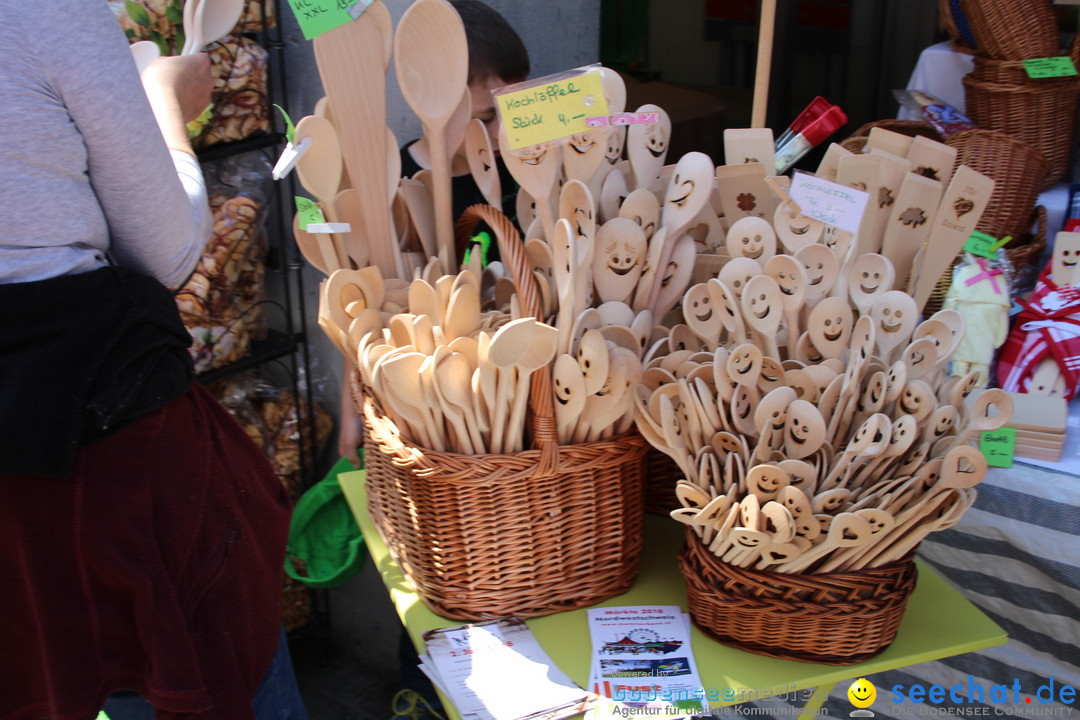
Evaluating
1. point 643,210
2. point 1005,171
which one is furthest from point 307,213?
point 1005,171

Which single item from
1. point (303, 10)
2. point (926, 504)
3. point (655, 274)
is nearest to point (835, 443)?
point (926, 504)

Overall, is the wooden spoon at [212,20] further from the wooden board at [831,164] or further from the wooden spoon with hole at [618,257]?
the wooden board at [831,164]

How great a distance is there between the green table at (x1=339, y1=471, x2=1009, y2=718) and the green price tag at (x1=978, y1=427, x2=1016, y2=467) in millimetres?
348

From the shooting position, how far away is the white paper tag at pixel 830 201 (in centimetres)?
86

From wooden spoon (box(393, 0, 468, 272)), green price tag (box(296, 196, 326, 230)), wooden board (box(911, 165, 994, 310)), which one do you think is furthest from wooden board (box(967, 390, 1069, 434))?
green price tag (box(296, 196, 326, 230))

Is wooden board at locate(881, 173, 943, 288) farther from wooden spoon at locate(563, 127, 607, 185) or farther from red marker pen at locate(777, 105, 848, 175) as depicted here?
wooden spoon at locate(563, 127, 607, 185)

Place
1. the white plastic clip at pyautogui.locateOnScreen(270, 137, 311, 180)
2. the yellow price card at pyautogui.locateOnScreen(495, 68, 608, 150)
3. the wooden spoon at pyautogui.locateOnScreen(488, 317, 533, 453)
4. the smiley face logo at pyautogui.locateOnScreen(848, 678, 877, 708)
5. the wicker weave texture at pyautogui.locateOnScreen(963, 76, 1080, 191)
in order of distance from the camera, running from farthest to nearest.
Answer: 1. the wicker weave texture at pyautogui.locateOnScreen(963, 76, 1080, 191)
2. the smiley face logo at pyautogui.locateOnScreen(848, 678, 877, 708)
3. the white plastic clip at pyautogui.locateOnScreen(270, 137, 311, 180)
4. the yellow price card at pyautogui.locateOnScreen(495, 68, 608, 150)
5. the wooden spoon at pyautogui.locateOnScreen(488, 317, 533, 453)

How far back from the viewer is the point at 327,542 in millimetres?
1546

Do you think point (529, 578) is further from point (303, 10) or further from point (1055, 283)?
point (1055, 283)

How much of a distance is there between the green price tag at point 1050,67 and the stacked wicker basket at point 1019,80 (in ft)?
0.05

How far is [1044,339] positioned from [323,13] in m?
1.18

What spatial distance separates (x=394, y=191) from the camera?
A: 1.02m

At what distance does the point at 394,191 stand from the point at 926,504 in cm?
68

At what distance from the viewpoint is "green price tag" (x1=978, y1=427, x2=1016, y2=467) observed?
1272mm
